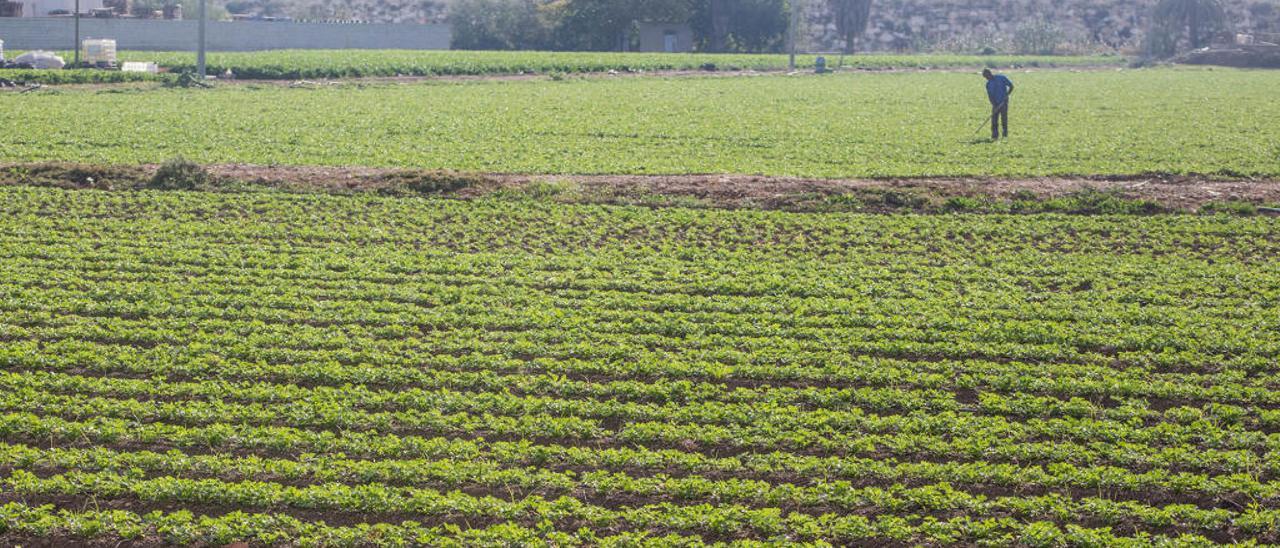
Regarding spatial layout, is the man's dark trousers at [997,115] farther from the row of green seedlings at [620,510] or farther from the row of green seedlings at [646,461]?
the row of green seedlings at [620,510]

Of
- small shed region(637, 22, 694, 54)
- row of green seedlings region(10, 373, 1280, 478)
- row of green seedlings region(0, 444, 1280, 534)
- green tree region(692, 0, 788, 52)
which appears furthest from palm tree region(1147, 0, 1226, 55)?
row of green seedlings region(0, 444, 1280, 534)

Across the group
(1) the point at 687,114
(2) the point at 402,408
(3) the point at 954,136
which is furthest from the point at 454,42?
(2) the point at 402,408

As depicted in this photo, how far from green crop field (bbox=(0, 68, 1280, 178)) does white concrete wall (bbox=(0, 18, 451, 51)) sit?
35876 millimetres

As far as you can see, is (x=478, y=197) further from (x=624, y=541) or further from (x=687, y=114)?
(x=687, y=114)

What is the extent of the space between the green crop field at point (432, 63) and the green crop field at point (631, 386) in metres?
36.9

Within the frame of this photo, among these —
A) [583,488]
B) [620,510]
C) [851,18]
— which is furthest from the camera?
[851,18]

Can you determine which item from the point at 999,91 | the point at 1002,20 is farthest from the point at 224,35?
the point at 1002,20

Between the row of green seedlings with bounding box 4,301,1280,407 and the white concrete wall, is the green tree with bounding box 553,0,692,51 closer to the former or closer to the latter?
the white concrete wall

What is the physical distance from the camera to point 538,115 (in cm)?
3797

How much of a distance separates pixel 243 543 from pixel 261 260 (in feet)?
29.0

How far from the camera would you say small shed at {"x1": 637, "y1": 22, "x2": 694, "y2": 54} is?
9438 centimetres

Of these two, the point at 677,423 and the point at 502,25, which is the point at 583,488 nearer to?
the point at 677,423

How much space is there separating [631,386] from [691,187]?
11.4 meters

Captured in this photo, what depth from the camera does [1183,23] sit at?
345ft
